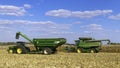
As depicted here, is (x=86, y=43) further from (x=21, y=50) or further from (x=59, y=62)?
(x=59, y=62)

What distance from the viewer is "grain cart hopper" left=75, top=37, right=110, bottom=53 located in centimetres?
4394

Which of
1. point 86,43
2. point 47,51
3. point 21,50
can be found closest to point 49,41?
point 47,51

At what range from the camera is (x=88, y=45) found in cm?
4409

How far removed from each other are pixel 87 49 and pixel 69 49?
117 inches

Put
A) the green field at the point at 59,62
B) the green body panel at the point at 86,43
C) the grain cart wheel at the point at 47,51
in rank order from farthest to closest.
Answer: the green body panel at the point at 86,43
the grain cart wheel at the point at 47,51
the green field at the point at 59,62

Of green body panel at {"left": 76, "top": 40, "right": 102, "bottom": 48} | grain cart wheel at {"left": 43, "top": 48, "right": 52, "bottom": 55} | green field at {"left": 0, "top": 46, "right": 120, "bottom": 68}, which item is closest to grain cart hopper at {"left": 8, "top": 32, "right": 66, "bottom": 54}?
grain cart wheel at {"left": 43, "top": 48, "right": 52, "bottom": 55}

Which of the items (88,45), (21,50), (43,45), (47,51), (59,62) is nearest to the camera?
(59,62)

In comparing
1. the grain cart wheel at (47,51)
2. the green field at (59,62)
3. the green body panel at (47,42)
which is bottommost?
the grain cart wheel at (47,51)

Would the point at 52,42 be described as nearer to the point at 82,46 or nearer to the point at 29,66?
the point at 82,46

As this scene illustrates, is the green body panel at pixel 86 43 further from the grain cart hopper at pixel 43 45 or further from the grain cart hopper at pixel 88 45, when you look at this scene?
the grain cart hopper at pixel 43 45

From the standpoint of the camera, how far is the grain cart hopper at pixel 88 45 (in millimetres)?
43938

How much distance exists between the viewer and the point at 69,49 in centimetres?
4588

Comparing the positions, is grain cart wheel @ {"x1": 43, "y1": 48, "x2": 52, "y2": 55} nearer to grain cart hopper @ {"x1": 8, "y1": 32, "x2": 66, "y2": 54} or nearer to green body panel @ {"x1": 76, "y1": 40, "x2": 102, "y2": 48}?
grain cart hopper @ {"x1": 8, "y1": 32, "x2": 66, "y2": 54}

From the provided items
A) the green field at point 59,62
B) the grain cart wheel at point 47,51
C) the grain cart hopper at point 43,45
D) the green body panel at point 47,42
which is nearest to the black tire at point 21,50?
the grain cart hopper at point 43,45
